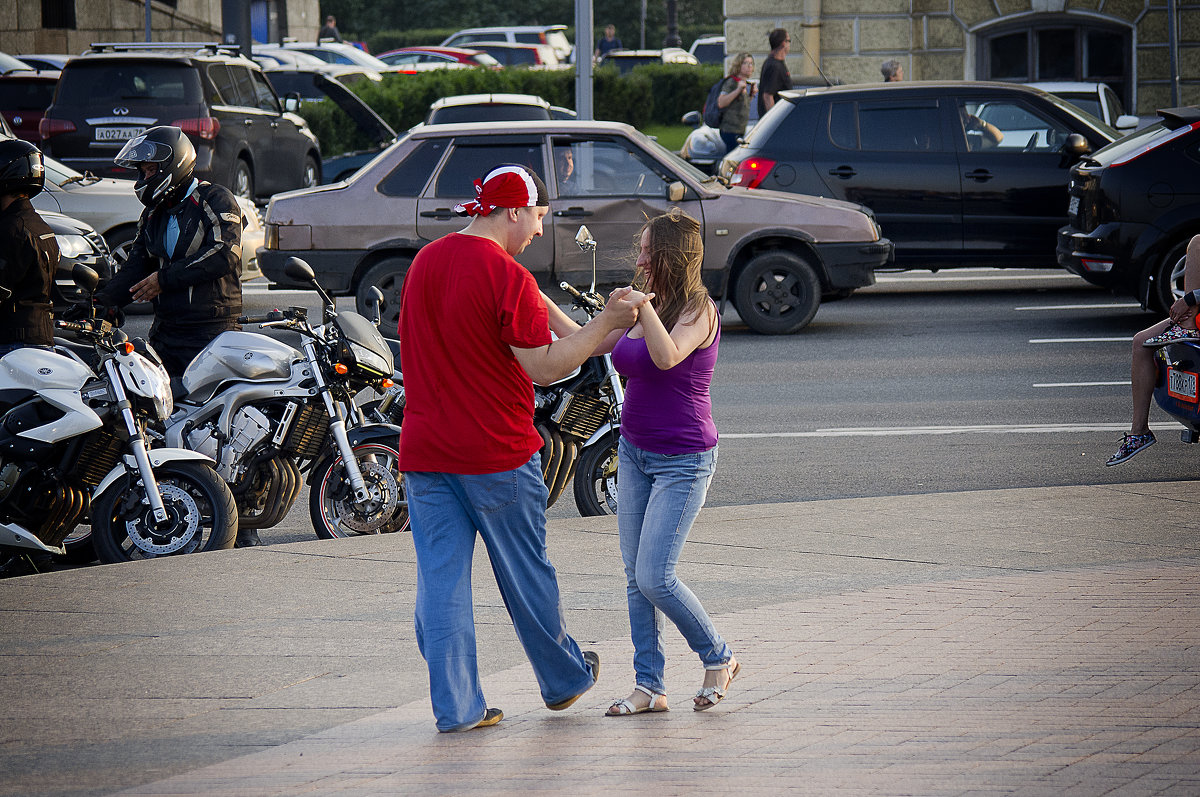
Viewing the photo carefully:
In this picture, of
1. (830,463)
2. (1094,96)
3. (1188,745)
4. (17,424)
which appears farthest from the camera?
(1094,96)

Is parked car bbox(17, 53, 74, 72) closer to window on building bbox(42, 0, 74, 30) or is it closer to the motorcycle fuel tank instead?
window on building bbox(42, 0, 74, 30)

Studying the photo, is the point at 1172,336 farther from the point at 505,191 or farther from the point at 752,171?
the point at 752,171

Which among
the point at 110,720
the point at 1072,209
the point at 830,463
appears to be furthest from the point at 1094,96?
the point at 110,720

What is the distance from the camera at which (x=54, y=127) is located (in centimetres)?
1878

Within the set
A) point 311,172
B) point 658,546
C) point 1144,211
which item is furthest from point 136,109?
point 658,546

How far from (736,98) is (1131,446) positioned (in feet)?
41.2

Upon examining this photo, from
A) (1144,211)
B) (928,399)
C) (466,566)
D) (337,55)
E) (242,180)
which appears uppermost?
(337,55)

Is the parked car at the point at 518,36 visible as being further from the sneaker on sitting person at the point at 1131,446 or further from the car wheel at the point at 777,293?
the sneaker on sitting person at the point at 1131,446

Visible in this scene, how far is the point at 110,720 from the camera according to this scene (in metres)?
4.78

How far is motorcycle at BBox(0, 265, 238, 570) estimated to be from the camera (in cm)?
657

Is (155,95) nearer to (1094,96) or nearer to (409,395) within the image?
(1094,96)

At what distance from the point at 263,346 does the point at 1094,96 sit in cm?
1346

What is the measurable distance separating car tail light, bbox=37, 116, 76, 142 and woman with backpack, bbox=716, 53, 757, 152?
8.29 meters

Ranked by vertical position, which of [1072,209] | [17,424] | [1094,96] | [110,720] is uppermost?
[1094,96]
